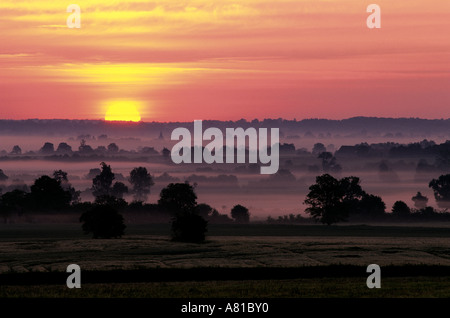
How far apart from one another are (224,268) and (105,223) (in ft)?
147

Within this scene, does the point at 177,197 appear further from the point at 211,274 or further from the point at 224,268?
the point at 211,274

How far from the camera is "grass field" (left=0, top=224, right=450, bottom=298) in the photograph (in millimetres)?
47719

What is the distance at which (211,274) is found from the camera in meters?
58.7

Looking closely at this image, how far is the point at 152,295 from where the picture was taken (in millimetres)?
45625

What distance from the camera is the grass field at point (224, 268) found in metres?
47.7

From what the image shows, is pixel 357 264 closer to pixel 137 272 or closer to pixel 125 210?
pixel 137 272

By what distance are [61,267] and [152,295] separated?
692 inches

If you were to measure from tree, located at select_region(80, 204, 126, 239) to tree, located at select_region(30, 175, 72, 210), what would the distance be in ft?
207

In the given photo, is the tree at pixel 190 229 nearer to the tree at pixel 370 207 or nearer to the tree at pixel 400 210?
the tree at pixel 400 210

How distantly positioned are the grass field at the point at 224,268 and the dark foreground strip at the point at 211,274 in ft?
0.21

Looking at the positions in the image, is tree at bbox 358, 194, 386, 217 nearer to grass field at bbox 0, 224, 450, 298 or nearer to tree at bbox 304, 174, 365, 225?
tree at bbox 304, 174, 365, 225
